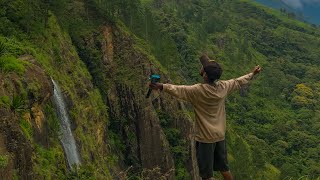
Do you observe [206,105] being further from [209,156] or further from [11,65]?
[11,65]

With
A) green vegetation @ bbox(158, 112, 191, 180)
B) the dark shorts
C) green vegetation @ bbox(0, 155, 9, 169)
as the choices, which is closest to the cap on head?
the dark shorts

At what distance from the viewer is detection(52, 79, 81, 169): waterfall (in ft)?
90.6

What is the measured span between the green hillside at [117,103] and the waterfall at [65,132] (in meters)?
1.08

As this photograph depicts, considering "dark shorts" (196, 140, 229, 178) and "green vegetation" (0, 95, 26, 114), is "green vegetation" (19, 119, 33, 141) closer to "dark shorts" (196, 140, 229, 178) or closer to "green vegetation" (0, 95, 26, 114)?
"green vegetation" (0, 95, 26, 114)

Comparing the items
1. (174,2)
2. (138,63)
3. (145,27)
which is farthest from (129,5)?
(174,2)

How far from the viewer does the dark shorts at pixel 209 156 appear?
24.5ft

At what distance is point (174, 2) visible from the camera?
163000 millimetres

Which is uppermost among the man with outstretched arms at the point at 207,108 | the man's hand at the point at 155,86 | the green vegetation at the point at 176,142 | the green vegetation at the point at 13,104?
the man's hand at the point at 155,86

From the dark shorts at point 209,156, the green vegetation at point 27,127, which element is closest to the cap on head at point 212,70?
the dark shorts at point 209,156

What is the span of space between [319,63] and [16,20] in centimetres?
14641

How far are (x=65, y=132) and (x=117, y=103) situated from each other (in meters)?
21.0

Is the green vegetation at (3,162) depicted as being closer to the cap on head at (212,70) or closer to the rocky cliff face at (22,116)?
the rocky cliff face at (22,116)

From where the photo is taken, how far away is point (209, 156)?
24.5 ft

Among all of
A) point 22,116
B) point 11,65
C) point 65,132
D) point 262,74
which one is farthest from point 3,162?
point 262,74
